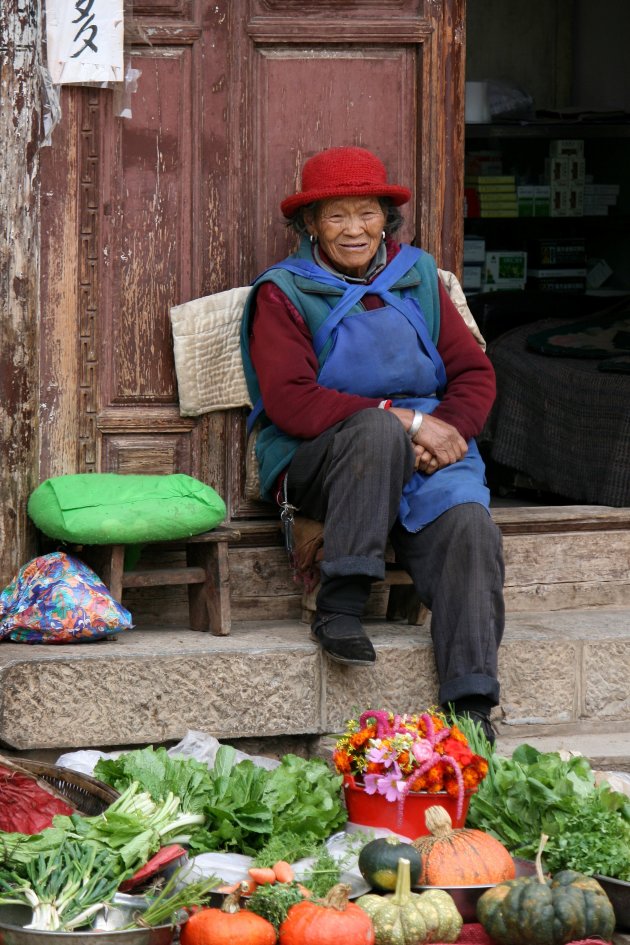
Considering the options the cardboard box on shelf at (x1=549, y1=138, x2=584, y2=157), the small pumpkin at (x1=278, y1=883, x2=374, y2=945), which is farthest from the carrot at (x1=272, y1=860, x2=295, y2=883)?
the cardboard box on shelf at (x1=549, y1=138, x2=584, y2=157)

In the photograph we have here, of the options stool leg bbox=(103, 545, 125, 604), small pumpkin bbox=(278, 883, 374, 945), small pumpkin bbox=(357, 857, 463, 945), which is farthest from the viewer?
stool leg bbox=(103, 545, 125, 604)

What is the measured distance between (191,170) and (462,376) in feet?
3.86

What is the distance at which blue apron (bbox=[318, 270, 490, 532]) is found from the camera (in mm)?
4793

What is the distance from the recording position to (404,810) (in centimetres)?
397

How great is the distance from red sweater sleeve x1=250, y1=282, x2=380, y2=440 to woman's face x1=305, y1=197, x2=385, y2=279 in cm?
25

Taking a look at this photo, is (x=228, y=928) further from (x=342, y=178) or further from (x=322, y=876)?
(x=342, y=178)

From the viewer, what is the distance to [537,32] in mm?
9391

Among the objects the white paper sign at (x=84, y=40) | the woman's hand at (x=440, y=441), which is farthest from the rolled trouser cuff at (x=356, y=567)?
the white paper sign at (x=84, y=40)

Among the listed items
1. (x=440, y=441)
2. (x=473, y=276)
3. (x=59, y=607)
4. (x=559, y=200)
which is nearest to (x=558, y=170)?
(x=559, y=200)

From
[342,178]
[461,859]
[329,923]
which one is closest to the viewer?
[329,923]

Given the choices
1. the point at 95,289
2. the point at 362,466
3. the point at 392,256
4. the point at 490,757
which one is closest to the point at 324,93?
the point at 392,256

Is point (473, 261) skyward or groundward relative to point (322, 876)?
skyward

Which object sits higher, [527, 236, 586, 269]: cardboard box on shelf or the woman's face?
the woman's face

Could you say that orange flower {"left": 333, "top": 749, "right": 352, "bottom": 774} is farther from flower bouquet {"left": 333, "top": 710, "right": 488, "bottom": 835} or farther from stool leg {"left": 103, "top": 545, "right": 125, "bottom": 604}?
stool leg {"left": 103, "top": 545, "right": 125, "bottom": 604}
